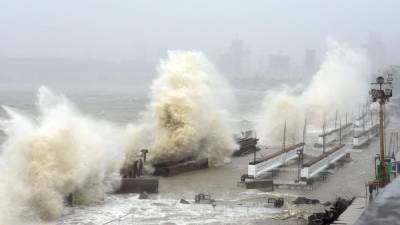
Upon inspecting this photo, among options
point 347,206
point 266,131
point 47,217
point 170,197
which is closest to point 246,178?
point 170,197

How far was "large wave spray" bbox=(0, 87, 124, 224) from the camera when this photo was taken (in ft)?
63.1

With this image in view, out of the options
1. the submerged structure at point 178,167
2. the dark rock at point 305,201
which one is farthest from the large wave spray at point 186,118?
the dark rock at point 305,201

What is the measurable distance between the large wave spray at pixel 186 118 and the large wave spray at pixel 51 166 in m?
6.27

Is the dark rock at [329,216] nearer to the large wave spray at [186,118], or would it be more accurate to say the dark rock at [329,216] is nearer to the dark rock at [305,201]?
the dark rock at [305,201]

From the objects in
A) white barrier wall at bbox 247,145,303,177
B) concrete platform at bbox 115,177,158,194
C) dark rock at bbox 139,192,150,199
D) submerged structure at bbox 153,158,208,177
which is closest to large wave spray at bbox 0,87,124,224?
concrete platform at bbox 115,177,158,194

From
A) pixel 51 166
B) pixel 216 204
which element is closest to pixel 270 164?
pixel 216 204

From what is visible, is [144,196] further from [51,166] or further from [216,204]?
[51,166]

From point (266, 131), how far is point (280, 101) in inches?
214

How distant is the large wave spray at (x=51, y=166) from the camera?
19234mm

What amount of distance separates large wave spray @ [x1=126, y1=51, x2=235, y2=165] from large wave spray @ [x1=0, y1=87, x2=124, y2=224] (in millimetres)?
6274

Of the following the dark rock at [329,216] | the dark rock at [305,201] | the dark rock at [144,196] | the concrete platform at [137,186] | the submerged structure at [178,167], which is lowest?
the dark rock at [329,216]

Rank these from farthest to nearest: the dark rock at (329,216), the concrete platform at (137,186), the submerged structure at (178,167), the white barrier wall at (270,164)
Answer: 1. the submerged structure at (178,167)
2. the white barrier wall at (270,164)
3. the concrete platform at (137,186)
4. the dark rock at (329,216)

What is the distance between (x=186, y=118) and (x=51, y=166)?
12.4m

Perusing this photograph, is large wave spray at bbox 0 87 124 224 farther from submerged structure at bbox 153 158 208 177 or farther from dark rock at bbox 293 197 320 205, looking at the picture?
dark rock at bbox 293 197 320 205
